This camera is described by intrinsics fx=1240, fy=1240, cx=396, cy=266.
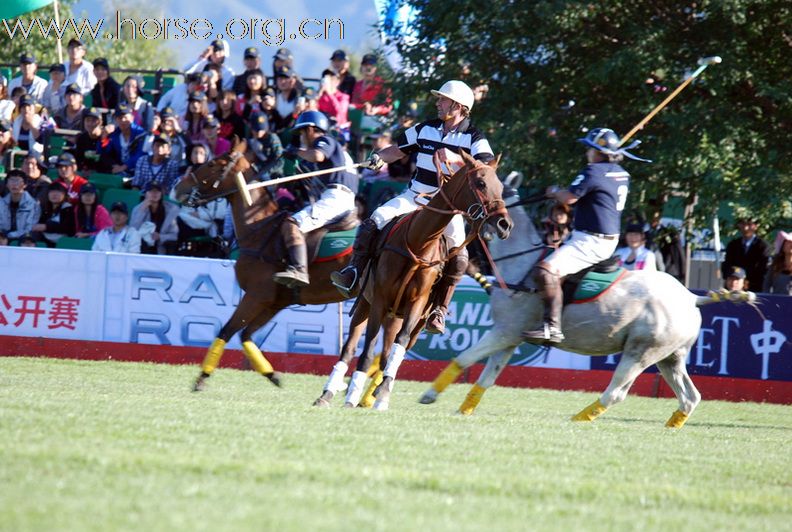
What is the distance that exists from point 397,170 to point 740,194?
5277 millimetres

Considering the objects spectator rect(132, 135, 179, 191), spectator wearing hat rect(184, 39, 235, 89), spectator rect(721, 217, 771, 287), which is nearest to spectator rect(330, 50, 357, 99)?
spectator wearing hat rect(184, 39, 235, 89)

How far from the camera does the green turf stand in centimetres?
550

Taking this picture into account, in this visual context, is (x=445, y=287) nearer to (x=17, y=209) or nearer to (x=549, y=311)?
(x=549, y=311)

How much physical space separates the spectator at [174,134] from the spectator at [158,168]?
11 centimetres

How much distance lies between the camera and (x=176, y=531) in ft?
16.3

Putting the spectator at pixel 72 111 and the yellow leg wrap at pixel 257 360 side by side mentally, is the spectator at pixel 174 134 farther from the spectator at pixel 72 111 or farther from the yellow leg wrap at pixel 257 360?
the yellow leg wrap at pixel 257 360

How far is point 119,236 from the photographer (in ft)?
57.3

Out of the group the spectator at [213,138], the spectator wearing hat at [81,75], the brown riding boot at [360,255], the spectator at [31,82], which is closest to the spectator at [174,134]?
the spectator at [213,138]

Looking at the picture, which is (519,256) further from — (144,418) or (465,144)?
(144,418)

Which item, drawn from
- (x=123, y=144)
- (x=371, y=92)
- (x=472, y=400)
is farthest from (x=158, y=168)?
(x=472, y=400)

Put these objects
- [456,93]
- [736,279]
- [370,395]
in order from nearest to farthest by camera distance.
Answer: [456,93], [370,395], [736,279]

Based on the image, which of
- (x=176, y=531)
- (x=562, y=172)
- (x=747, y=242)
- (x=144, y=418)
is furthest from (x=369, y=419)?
(x=747, y=242)

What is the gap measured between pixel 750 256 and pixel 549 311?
6868mm

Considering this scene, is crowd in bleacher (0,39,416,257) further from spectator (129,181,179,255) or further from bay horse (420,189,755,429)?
bay horse (420,189,755,429)
